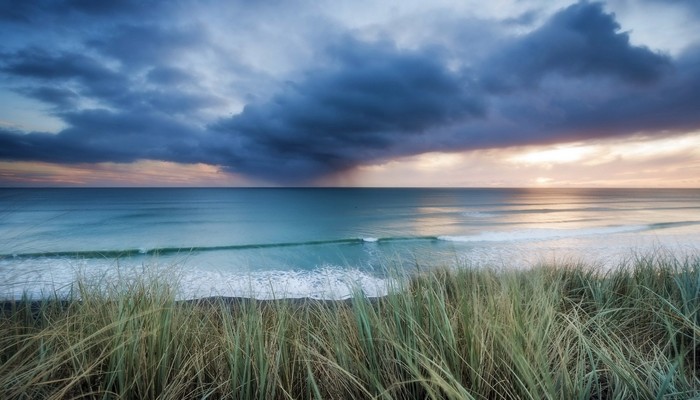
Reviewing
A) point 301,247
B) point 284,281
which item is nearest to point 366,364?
point 284,281

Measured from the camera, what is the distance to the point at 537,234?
2034 centimetres

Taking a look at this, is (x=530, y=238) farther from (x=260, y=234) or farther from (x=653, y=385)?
(x=653, y=385)

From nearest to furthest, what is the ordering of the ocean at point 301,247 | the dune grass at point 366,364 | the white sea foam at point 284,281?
the dune grass at point 366,364 < the white sea foam at point 284,281 < the ocean at point 301,247

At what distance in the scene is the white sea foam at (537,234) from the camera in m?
19.1

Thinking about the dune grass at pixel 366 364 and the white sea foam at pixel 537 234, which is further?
the white sea foam at pixel 537 234

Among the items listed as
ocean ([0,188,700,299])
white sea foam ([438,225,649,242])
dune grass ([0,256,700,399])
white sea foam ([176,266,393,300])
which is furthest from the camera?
white sea foam ([438,225,649,242])

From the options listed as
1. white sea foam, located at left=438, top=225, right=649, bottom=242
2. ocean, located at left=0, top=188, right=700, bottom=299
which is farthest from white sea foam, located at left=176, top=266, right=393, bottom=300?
white sea foam, located at left=438, top=225, right=649, bottom=242

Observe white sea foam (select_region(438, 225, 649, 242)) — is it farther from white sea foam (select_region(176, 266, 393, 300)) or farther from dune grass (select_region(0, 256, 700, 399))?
dune grass (select_region(0, 256, 700, 399))

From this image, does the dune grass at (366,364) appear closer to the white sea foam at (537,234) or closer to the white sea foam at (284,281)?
the white sea foam at (284,281)

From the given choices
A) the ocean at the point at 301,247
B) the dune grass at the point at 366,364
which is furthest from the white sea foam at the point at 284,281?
the dune grass at the point at 366,364

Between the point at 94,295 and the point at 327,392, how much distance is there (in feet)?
9.60

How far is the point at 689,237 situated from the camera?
1703 cm

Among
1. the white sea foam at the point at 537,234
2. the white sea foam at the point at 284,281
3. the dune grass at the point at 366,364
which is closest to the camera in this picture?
the dune grass at the point at 366,364

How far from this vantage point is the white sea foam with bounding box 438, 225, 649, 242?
19.1 meters
